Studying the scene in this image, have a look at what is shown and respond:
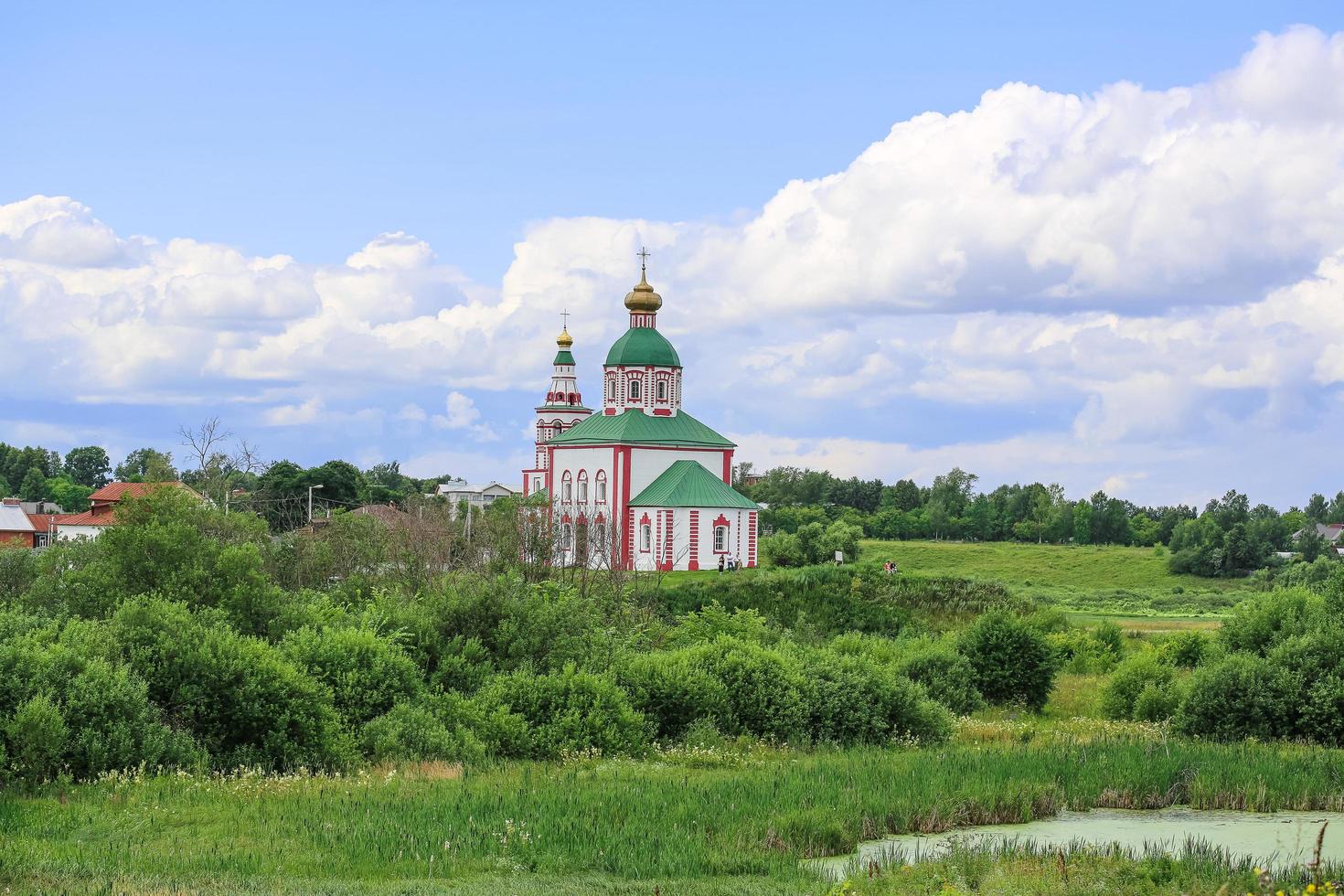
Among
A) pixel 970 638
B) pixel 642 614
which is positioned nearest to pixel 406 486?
pixel 642 614

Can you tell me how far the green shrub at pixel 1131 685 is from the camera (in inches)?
992

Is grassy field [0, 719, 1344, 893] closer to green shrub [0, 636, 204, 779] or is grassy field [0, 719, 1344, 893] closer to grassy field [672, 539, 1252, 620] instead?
green shrub [0, 636, 204, 779]

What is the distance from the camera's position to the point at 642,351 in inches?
2741

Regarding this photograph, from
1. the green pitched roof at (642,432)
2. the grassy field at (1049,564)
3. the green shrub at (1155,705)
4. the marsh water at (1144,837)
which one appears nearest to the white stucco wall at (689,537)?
the green pitched roof at (642,432)

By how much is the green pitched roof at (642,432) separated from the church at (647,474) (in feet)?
0.19

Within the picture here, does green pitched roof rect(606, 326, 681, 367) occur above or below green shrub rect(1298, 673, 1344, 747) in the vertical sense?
above

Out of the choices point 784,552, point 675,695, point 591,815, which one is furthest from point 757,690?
point 784,552

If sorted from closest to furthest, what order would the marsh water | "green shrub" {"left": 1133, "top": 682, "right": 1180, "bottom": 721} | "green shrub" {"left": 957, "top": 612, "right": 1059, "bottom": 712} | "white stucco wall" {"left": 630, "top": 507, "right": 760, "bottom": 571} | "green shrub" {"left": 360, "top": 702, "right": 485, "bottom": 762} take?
the marsh water < "green shrub" {"left": 360, "top": 702, "right": 485, "bottom": 762} < "green shrub" {"left": 1133, "top": 682, "right": 1180, "bottom": 721} < "green shrub" {"left": 957, "top": 612, "right": 1059, "bottom": 712} < "white stucco wall" {"left": 630, "top": 507, "right": 760, "bottom": 571}

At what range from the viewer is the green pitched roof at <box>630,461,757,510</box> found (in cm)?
6391

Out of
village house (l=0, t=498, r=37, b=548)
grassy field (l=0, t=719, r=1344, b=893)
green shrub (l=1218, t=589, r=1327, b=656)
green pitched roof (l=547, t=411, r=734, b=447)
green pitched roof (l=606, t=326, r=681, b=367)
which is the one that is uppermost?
green pitched roof (l=606, t=326, r=681, b=367)

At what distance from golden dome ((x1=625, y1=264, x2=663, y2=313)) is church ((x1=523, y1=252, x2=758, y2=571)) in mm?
42

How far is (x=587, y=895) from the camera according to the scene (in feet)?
36.8

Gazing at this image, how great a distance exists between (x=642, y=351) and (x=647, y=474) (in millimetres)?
6267

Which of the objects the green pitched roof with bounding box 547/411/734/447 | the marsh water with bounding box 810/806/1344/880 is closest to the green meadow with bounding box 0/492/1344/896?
the marsh water with bounding box 810/806/1344/880
